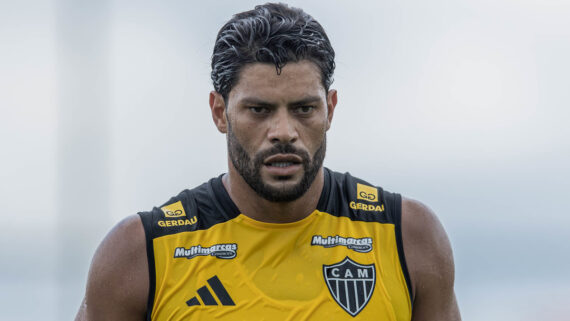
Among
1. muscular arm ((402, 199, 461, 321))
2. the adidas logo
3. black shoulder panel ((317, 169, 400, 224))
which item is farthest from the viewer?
black shoulder panel ((317, 169, 400, 224))

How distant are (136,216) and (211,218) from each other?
0.32 meters

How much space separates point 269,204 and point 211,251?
31cm

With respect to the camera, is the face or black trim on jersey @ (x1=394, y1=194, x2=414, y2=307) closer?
the face

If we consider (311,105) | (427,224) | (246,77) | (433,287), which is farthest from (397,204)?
(246,77)

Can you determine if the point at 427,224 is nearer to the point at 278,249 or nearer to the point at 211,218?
the point at 278,249

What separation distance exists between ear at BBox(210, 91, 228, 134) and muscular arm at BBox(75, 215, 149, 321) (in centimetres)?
57

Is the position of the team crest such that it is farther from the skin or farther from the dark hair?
the dark hair

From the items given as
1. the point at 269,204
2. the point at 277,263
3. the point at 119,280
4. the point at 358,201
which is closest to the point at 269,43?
the point at 269,204

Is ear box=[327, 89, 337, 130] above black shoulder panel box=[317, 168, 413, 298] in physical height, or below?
above

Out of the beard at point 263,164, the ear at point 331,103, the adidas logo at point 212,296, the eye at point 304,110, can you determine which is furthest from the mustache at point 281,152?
the adidas logo at point 212,296

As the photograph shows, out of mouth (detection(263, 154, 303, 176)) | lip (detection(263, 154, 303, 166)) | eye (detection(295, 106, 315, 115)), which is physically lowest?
mouth (detection(263, 154, 303, 176))

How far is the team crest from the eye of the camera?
2.98 meters

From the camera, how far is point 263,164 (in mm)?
2973

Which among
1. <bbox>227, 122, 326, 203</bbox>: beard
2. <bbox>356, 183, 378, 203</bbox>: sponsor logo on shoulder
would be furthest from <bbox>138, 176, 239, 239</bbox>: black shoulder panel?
<bbox>356, 183, 378, 203</bbox>: sponsor logo on shoulder
